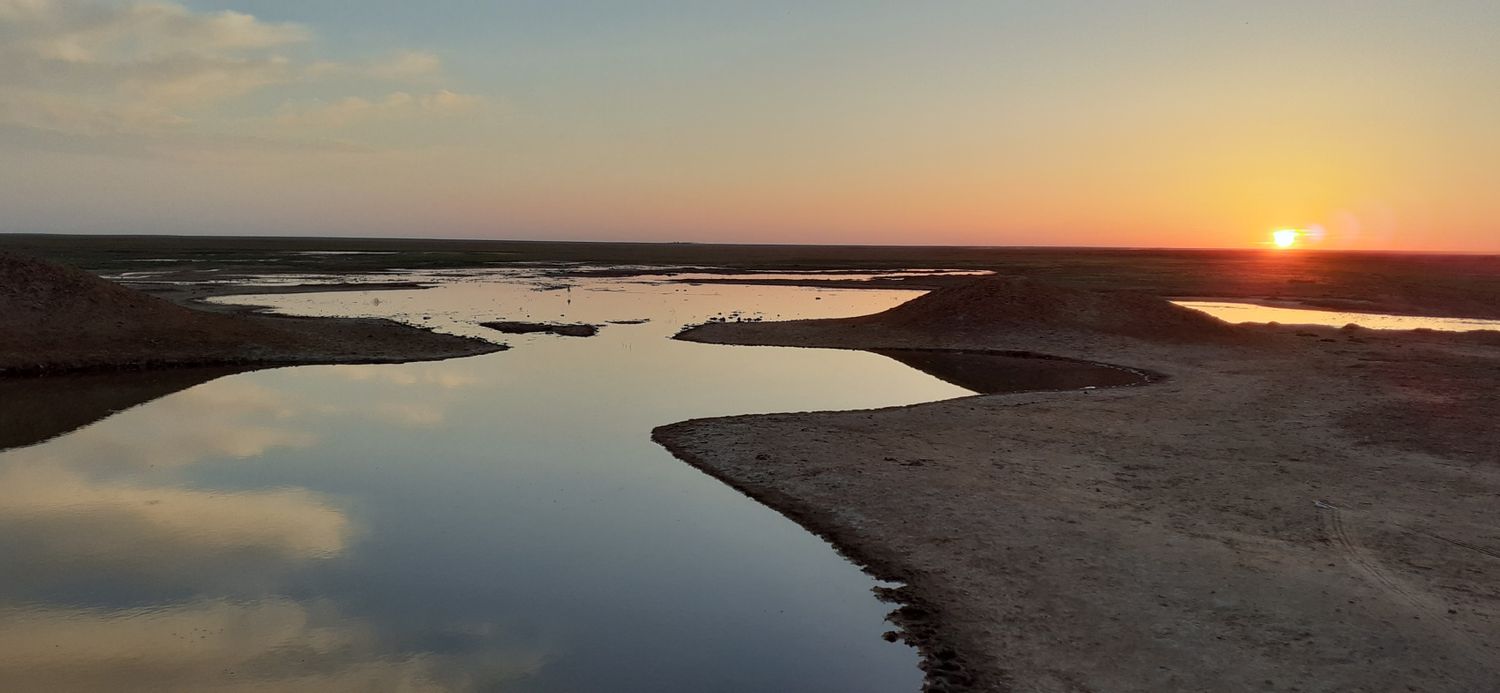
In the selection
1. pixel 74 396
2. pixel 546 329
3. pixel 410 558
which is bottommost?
pixel 410 558

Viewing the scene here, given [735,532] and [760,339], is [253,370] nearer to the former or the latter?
[760,339]

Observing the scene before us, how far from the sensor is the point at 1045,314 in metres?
36.7

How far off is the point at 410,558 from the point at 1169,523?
427 inches

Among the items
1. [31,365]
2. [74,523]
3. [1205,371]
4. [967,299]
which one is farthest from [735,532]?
[967,299]

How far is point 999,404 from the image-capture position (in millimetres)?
21734

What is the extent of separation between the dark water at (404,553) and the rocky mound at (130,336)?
374 centimetres

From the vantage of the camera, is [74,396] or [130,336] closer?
[74,396]

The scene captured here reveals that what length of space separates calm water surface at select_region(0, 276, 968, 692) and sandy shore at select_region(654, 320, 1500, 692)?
1.07 metres

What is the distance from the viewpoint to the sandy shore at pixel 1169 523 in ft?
28.3

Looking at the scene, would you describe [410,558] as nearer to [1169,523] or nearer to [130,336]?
[1169,523]

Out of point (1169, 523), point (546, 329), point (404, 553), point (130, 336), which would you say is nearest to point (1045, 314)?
point (546, 329)

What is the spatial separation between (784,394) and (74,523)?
15.8 m

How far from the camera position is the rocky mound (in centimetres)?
2653

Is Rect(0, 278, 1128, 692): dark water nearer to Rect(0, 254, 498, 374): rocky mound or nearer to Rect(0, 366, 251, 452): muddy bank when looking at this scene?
Rect(0, 366, 251, 452): muddy bank
